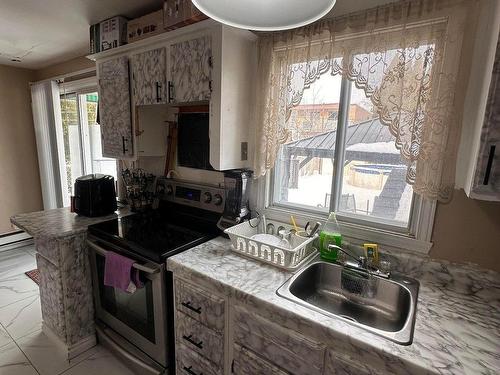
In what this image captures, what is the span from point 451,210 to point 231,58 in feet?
4.31

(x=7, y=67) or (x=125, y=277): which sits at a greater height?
(x=7, y=67)

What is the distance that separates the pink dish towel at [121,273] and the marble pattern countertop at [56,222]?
0.39m

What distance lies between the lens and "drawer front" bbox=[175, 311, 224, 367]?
1.26 metres

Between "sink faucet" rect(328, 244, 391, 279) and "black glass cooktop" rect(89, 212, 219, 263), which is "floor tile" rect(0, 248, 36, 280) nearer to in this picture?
"black glass cooktop" rect(89, 212, 219, 263)

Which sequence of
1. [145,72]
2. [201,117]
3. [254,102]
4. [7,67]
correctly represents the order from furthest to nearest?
[7,67]
[201,117]
[145,72]
[254,102]

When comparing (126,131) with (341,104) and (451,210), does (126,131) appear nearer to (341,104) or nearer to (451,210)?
(341,104)

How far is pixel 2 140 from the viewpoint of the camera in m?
3.38

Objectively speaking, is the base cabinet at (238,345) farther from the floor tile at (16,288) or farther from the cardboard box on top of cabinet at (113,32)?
the floor tile at (16,288)

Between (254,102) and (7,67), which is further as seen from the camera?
(7,67)

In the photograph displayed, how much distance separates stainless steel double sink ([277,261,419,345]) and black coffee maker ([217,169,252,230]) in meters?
0.55

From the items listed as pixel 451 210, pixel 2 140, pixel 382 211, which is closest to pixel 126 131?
pixel 382 211

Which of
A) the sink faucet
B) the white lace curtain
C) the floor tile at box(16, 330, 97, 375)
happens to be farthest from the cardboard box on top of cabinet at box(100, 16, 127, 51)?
the floor tile at box(16, 330, 97, 375)

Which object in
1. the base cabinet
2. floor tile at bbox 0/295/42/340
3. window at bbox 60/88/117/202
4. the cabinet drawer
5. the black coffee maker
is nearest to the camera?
the base cabinet

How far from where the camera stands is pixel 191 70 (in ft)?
5.07
